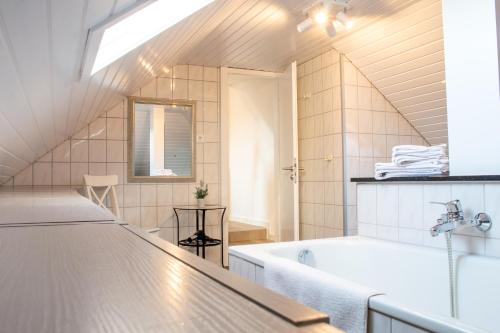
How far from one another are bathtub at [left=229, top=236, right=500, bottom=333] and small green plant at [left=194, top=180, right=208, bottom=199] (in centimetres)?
198

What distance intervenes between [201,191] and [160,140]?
67 cm

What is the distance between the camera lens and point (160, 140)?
4.10 meters

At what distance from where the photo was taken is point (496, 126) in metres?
1.83

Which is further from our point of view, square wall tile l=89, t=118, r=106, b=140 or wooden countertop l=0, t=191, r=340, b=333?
square wall tile l=89, t=118, r=106, b=140

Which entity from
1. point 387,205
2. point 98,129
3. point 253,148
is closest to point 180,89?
point 98,129

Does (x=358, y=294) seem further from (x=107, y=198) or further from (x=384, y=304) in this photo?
(x=107, y=198)

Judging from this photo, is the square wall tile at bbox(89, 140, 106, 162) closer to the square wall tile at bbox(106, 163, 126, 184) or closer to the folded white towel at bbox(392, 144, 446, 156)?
the square wall tile at bbox(106, 163, 126, 184)

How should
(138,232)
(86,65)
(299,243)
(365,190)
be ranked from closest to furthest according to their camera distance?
(138,232), (86,65), (299,243), (365,190)

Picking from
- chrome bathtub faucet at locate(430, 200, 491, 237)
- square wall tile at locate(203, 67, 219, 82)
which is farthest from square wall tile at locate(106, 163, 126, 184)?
chrome bathtub faucet at locate(430, 200, 491, 237)

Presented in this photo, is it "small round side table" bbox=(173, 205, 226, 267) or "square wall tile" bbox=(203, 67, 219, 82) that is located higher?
"square wall tile" bbox=(203, 67, 219, 82)

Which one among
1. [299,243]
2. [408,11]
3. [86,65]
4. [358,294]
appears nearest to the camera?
[358,294]

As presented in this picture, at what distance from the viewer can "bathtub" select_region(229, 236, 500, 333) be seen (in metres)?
1.17

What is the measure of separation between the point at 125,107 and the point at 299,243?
251cm

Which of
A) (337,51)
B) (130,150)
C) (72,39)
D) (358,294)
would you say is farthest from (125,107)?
(358,294)
